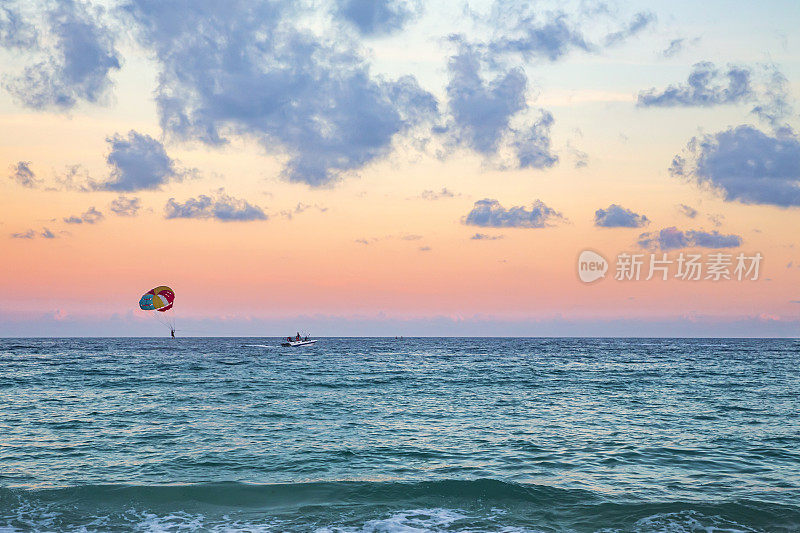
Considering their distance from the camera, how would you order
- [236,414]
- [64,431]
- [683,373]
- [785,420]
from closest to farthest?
1. [64,431]
2. [785,420]
3. [236,414]
4. [683,373]

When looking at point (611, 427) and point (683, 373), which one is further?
point (683, 373)

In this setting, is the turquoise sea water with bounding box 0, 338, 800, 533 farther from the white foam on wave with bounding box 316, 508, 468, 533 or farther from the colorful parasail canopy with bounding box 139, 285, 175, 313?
the colorful parasail canopy with bounding box 139, 285, 175, 313

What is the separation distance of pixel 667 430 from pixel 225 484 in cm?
2048

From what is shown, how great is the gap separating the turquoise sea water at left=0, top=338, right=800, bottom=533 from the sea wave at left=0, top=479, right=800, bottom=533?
8 centimetres

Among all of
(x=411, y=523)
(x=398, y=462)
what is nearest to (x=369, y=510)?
(x=411, y=523)

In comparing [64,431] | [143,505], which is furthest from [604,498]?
[64,431]

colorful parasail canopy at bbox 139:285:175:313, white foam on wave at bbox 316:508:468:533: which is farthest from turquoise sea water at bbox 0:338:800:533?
colorful parasail canopy at bbox 139:285:175:313

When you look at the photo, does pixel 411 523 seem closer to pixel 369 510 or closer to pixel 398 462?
pixel 369 510

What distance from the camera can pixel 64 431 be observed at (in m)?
27.2

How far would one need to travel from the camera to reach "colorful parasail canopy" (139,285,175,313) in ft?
255

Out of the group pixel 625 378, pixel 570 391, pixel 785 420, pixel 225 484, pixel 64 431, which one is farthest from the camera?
pixel 625 378

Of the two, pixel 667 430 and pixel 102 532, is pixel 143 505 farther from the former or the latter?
pixel 667 430

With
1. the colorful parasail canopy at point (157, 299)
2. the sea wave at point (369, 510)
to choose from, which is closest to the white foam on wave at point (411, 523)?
the sea wave at point (369, 510)

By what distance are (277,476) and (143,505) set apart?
14.3ft
